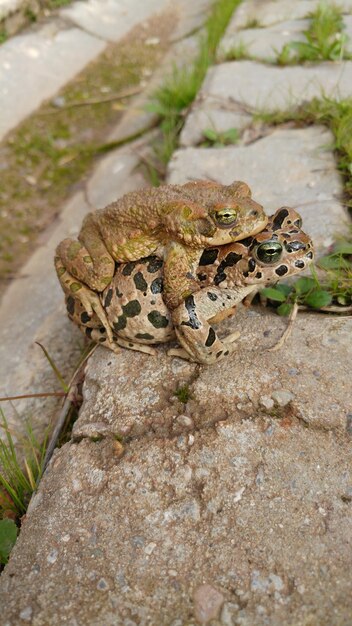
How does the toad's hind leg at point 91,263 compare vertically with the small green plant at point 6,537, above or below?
above

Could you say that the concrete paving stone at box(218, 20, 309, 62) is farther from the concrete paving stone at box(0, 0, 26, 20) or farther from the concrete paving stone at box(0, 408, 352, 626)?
the concrete paving stone at box(0, 408, 352, 626)

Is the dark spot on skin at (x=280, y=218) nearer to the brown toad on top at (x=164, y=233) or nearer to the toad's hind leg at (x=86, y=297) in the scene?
the brown toad on top at (x=164, y=233)

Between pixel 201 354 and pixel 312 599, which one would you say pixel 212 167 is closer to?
pixel 201 354

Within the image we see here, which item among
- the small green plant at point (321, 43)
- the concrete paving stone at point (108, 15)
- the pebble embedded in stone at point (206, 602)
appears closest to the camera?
the pebble embedded in stone at point (206, 602)

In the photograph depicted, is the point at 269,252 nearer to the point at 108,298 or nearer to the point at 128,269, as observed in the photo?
the point at 128,269

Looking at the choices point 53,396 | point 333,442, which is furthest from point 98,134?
point 333,442

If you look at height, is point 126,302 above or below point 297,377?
above

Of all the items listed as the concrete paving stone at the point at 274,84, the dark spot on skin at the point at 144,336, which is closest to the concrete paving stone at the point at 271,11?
the concrete paving stone at the point at 274,84
